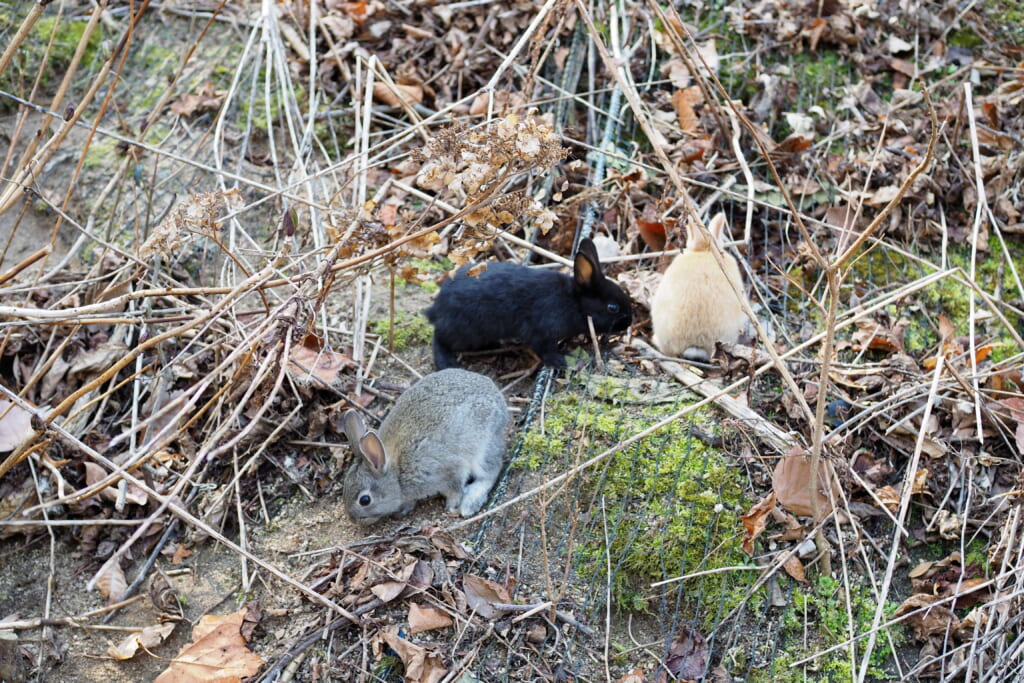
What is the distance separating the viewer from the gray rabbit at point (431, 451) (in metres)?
4.20

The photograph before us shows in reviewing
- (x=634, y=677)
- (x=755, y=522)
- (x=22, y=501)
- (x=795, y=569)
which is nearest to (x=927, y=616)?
(x=795, y=569)

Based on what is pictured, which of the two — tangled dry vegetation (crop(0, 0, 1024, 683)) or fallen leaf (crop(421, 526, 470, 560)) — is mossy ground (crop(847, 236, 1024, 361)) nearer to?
tangled dry vegetation (crop(0, 0, 1024, 683))

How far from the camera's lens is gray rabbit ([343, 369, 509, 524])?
4.20 metres

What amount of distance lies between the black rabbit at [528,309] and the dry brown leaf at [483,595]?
143cm

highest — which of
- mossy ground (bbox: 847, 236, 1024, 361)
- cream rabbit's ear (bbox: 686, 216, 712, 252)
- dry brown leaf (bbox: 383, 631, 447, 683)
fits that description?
cream rabbit's ear (bbox: 686, 216, 712, 252)

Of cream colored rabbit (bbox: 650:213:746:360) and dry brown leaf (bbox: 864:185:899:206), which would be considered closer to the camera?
cream colored rabbit (bbox: 650:213:746:360)

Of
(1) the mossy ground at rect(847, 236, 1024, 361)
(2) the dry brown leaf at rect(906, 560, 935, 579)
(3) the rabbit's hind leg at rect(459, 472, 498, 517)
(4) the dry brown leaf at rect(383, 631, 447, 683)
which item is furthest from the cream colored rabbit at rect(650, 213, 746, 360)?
(4) the dry brown leaf at rect(383, 631, 447, 683)

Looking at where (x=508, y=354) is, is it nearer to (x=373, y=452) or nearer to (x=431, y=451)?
(x=431, y=451)

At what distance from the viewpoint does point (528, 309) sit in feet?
15.8

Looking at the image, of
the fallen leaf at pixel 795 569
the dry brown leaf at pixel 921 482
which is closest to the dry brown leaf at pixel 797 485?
the fallen leaf at pixel 795 569

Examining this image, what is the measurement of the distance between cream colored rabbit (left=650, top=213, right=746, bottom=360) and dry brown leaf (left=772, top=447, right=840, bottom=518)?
1014 millimetres

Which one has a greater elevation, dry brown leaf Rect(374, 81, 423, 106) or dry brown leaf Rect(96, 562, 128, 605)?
dry brown leaf Rect(374, 81, 423, 106)

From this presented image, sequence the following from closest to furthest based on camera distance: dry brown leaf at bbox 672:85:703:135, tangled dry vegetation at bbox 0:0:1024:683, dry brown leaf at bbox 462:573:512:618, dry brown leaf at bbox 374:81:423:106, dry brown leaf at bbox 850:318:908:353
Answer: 1. tangled dry vegetation at bbox 0:0:1024:683
2. dry brown leaf at bbox 462:573:512:618
3. dry brown leaf at bbox 850:318:908:353
4. dry brown leaf at bbox 672:85:703:135
5. dry brown leaf at bbox 374:81:423:106

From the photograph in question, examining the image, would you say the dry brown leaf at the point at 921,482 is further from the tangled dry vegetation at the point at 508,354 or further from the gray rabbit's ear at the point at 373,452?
the gray rabbit's ear at the point at 373,452
